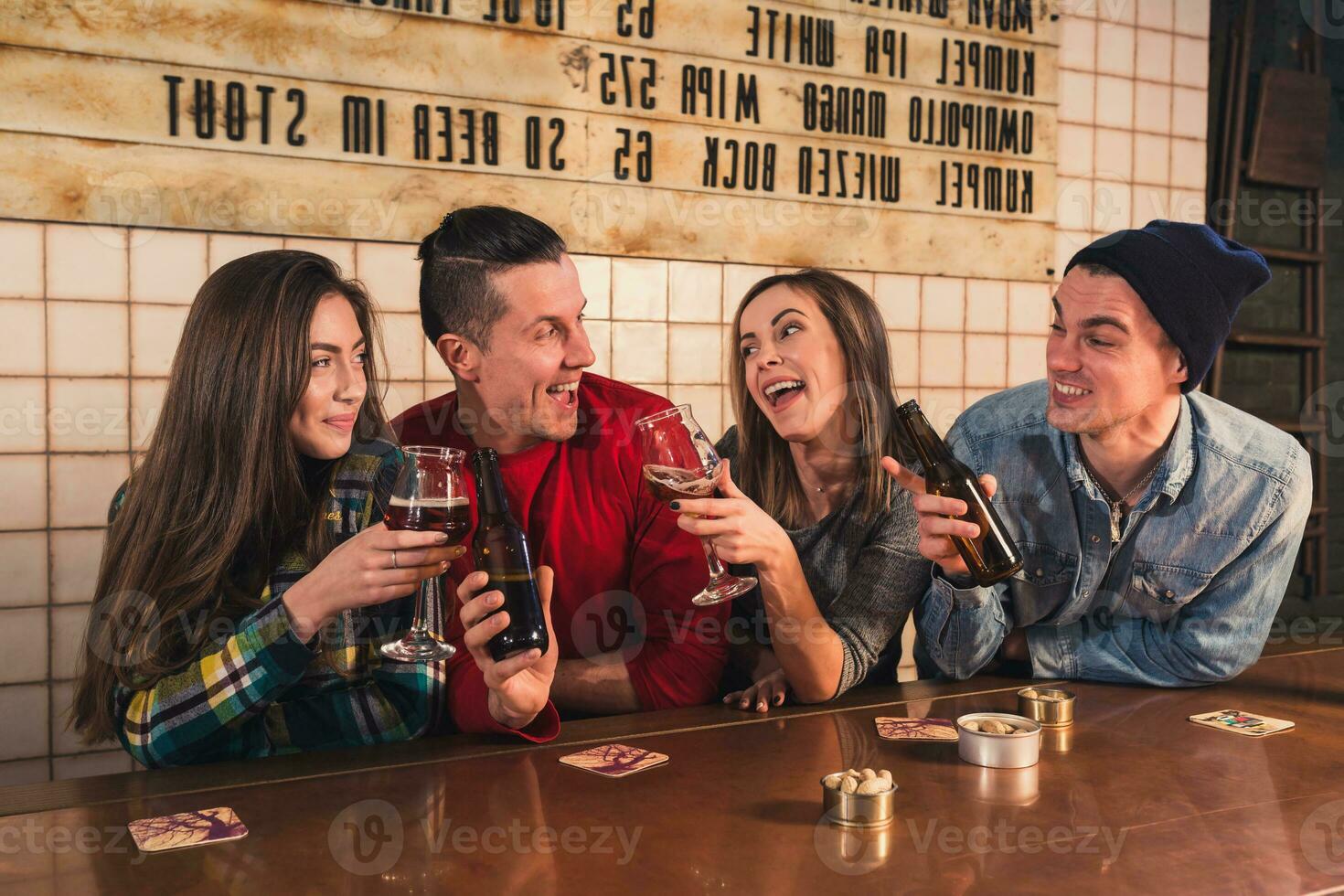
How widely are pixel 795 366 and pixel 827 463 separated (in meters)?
0.20

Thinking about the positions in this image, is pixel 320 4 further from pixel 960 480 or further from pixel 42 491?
pixel 960 480

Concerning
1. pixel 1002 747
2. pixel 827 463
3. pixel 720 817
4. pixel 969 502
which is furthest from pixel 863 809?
pixel 827 463

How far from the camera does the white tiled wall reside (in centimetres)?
261

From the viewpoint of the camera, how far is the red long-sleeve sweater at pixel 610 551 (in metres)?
1.92

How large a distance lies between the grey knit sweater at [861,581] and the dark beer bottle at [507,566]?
24.0 inches

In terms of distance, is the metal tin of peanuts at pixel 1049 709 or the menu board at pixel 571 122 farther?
the menu board at pixel 571 122

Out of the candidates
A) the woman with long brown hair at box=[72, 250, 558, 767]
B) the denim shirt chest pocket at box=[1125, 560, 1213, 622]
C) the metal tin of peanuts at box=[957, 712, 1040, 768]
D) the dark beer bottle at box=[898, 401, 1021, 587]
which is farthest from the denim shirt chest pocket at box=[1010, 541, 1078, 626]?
the woman with long brown hair at box=[72, 250, 558, 767]

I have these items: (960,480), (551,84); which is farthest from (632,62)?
(960,480)

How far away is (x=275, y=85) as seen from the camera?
9.03 feet

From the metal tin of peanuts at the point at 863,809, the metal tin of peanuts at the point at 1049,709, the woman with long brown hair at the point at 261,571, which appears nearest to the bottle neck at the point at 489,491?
the woman with long brown hair at the point at 261,571

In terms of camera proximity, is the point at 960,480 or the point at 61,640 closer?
the point at 960,480

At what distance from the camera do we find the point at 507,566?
1365 millimetres

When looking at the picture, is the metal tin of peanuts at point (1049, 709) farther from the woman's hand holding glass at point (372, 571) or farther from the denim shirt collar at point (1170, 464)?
the woman's hand holding glass at point (372, 571)

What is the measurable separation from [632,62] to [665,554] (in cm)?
172
